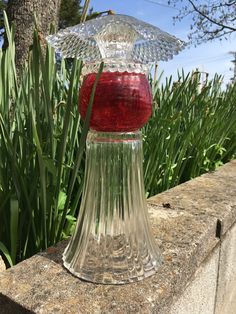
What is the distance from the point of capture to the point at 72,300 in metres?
0.60

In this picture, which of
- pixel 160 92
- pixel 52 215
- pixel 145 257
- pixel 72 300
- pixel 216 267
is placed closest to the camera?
pixel 72 300

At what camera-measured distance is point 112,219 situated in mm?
692

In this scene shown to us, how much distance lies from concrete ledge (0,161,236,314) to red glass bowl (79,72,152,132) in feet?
0.94

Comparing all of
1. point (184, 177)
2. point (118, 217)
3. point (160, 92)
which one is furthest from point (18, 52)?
point (118, 217)

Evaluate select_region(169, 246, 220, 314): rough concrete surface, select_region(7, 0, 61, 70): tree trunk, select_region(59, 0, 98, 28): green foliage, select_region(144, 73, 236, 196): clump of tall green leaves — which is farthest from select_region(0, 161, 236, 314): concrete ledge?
select_region(59, 0, 98, 28): green foliage

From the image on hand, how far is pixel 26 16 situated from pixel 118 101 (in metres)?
1.35

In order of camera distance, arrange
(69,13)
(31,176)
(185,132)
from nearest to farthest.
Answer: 1. (31,176)
2. (185,132)
3. (69,13)

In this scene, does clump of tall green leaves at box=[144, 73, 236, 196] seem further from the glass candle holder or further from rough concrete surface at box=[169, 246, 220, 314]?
the glass candle holder

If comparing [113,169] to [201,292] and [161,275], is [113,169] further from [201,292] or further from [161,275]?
[201,292]

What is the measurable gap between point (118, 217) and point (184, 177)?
0.99 meters

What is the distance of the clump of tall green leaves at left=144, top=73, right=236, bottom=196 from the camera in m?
1.18

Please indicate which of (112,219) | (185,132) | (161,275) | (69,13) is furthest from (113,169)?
(69,13)

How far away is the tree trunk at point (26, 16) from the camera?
163cm

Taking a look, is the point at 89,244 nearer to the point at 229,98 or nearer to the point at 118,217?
the point at 118,217
